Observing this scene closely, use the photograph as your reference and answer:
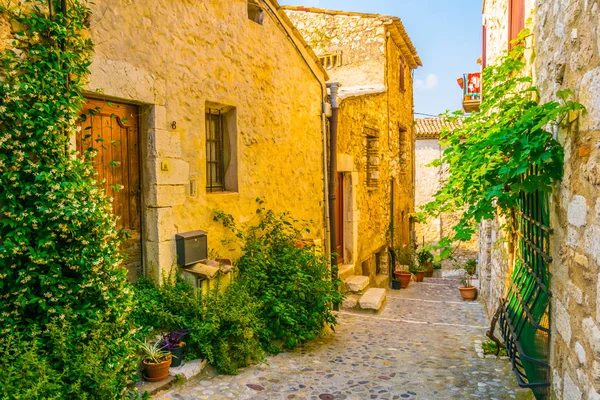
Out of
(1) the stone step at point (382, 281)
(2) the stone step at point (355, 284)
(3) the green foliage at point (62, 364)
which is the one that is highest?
(3) the green foliage at point (62, 364)

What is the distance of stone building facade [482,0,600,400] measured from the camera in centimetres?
217

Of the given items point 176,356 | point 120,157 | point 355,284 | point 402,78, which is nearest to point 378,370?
point 176,356

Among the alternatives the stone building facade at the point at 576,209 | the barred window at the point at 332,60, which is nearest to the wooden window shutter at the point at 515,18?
the stone building facade at the point at 576,209

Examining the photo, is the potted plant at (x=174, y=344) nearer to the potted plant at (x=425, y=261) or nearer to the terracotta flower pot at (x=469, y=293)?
the terracotta flower pot at (x=469, y=293)

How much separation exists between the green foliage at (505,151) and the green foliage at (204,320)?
6.55 feet

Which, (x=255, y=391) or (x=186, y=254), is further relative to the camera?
(x=186, y=254)

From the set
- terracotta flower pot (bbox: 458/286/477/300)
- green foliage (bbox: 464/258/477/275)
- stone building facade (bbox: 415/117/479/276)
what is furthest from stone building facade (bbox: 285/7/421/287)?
stone building facade (bbox: 415/117/479/276)

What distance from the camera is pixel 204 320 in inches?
172

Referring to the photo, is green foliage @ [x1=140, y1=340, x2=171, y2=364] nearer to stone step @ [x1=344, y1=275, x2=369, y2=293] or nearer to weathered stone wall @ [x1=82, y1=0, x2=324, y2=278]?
weathered stone wall @ [x1=82, y1=0, x2=324, y2=278]

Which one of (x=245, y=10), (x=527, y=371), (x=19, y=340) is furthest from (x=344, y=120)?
(x=19, y=340)

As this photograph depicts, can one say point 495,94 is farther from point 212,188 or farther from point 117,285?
point 117,285

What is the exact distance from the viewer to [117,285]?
140 inches

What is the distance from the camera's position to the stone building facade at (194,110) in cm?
418

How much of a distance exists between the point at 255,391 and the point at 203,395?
44 centimetres
